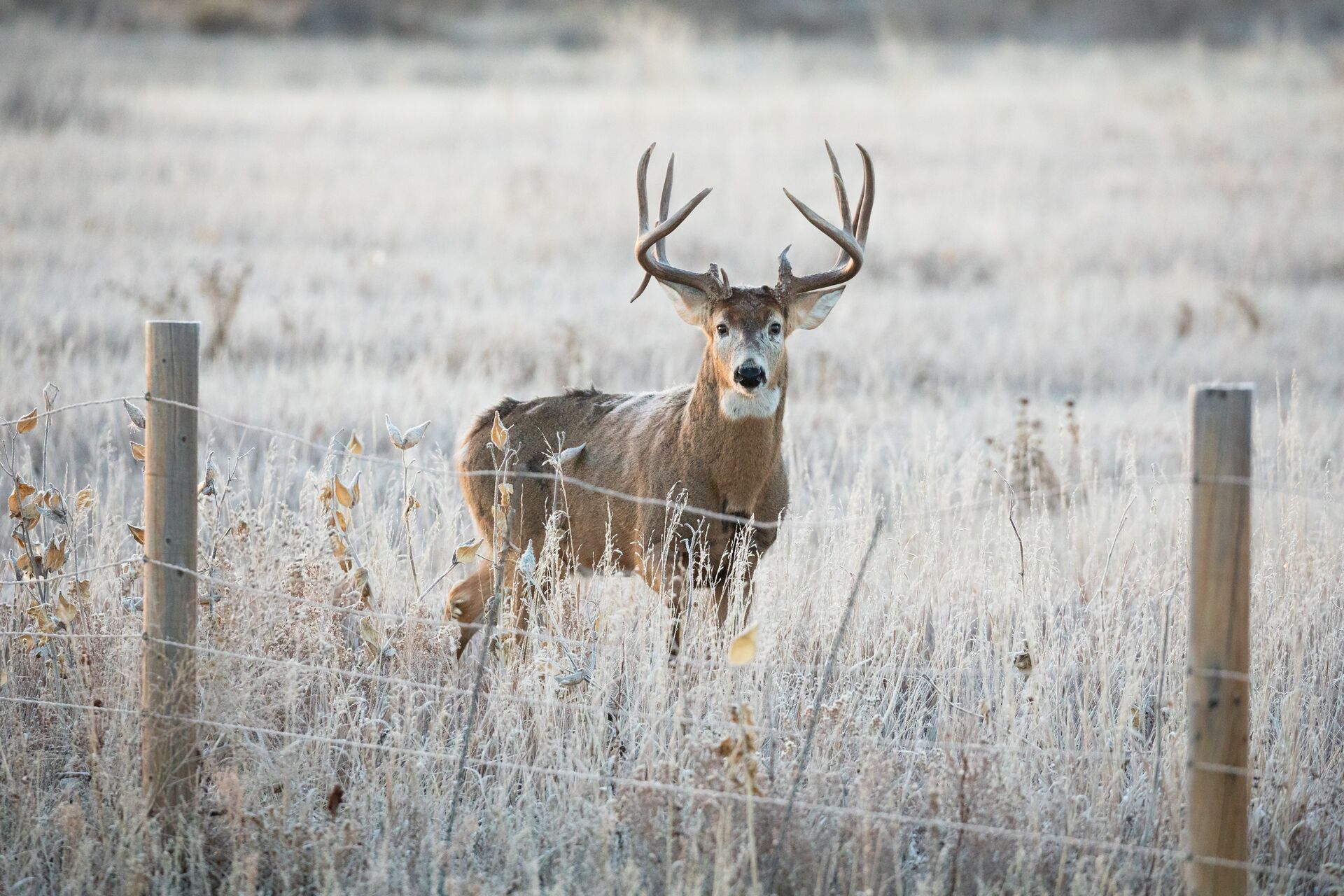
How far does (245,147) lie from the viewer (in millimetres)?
21031

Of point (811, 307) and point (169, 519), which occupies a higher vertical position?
point (811, 307)

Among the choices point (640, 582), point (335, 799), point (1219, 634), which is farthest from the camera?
point (640, 582)

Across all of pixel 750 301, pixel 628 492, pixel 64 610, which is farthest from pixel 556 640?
pixel 64 610

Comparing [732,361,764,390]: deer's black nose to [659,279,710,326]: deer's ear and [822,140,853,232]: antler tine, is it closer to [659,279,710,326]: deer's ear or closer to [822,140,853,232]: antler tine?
[659,279,710,326]: deer's ear

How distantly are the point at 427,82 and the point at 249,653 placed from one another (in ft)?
90.0

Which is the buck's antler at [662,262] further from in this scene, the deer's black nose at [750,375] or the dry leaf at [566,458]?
the dry leaf at [566,458]

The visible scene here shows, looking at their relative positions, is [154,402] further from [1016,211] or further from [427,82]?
[427,82]

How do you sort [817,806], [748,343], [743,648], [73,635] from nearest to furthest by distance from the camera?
[743,648] → [817,806] → [73,635] → [748,343]

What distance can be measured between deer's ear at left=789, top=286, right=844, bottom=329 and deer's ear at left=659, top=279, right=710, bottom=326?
→ 36 cm

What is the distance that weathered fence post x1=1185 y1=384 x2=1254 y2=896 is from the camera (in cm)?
346

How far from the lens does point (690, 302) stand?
5.88 meters

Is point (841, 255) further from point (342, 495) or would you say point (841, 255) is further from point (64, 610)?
point (64, 610)

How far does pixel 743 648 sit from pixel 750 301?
84.8 inches

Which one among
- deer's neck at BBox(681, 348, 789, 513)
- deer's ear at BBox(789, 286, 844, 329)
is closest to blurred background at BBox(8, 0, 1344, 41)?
deer's ear at BBox(789, 286, 844, 329)
